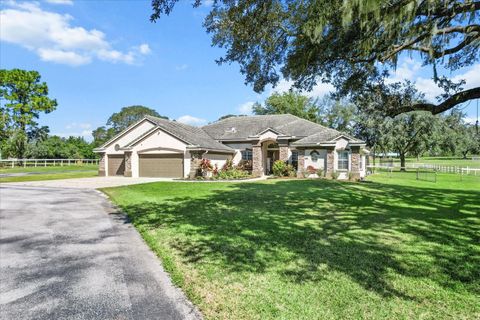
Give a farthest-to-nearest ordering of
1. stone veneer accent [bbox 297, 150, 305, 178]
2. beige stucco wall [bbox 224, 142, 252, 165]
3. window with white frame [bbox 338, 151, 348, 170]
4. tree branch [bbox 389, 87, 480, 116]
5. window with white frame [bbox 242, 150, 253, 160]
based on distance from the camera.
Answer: beige stucco wall [bbox 224, 142, 252, 165], window with white frame [bbox 242, 150, 253, 160], stone veneer accent [bbox 297, 150, 305, 178], window with white frame [bbox 338, 151, 348, 170], tree branch [bbox 389, 87, 480, 116]

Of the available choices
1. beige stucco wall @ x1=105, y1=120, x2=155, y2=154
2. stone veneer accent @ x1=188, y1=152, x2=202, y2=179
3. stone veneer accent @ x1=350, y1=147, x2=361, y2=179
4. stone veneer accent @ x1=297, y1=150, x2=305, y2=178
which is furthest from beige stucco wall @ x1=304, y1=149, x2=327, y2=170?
beige stucco wall @ x1=105, y1=120, x2=155, y2=154

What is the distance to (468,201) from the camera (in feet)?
41.7

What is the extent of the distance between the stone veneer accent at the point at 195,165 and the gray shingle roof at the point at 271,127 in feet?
18.6

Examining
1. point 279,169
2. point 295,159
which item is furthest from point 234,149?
point 295,159

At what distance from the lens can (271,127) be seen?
27969 millimetres

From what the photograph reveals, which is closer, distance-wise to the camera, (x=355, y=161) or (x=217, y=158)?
(x=355, y=161)

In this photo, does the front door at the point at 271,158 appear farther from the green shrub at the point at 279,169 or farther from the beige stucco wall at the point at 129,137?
the beige stucco wall at the point at 129,137

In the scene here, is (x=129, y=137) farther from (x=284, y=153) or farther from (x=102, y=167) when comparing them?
(x=284, y=153)

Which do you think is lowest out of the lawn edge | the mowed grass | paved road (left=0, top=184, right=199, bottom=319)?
paved road (left=0, top=184, right=199, bottom=319)

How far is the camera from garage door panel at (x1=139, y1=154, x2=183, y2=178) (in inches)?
1030

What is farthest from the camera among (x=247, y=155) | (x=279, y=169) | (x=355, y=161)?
(x=247, y=155)

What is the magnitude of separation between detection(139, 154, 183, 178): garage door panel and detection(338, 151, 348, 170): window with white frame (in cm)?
1326

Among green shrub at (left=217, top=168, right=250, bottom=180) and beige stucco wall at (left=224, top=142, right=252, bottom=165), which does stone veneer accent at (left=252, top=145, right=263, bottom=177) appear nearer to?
beige stucco wall at (left=224, top=142, right=252, bottom=165)

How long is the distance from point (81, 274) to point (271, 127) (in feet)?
78.8
